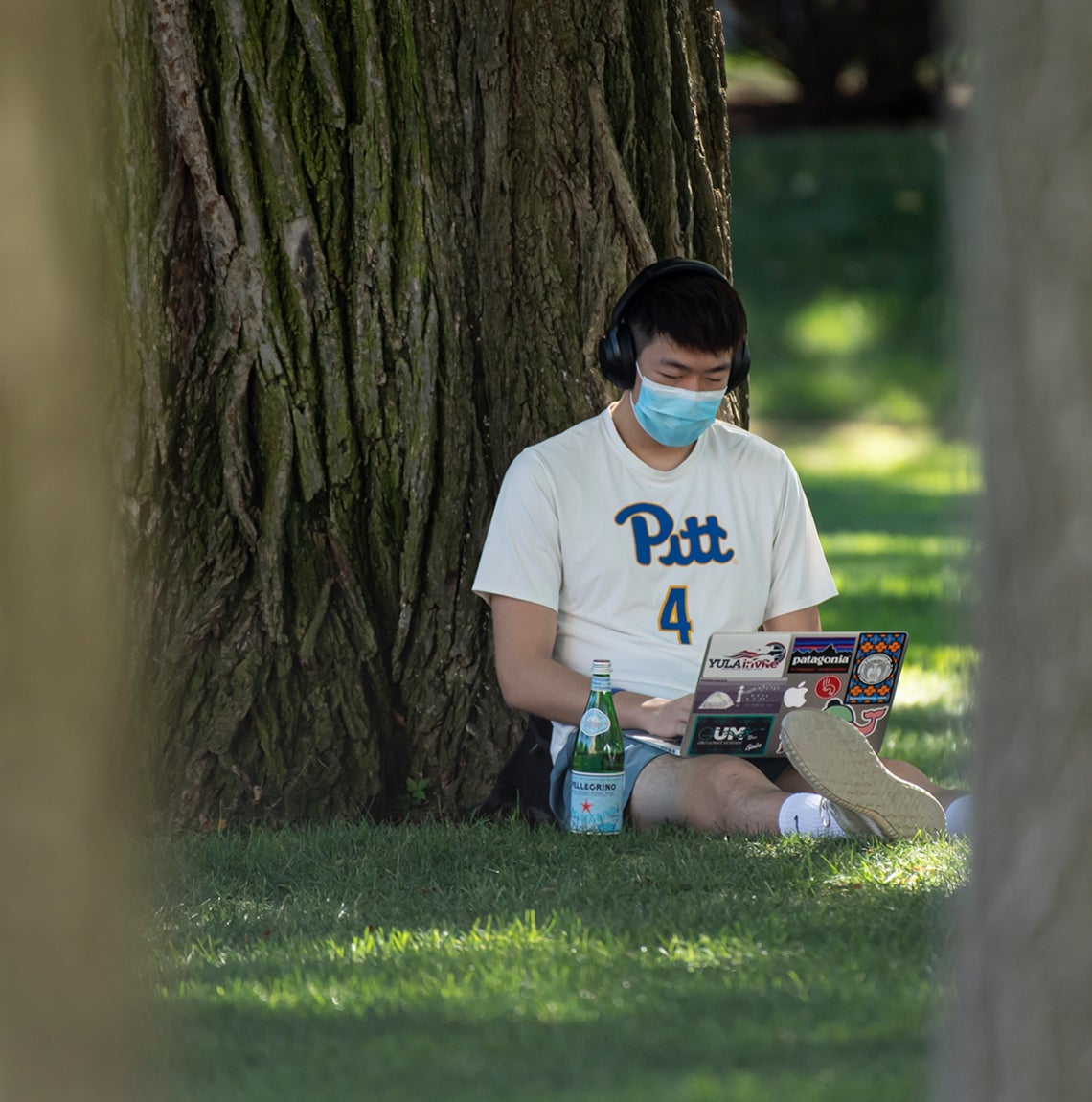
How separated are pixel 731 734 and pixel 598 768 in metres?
0.33

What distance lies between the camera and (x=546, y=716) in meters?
4.37

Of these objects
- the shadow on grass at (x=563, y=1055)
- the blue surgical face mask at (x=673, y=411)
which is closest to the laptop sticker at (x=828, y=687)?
the blue surgical face mask at (x=673, y=411)

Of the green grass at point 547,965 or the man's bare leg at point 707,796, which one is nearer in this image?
the green grass at point 547,965

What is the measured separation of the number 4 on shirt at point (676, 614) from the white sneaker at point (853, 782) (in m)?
0.59

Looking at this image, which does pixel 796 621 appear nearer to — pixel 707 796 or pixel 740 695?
pixel 740 695

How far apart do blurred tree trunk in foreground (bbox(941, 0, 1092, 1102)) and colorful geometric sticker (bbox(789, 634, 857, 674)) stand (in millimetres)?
2326

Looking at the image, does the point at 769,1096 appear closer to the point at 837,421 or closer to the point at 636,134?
the point at 636,134

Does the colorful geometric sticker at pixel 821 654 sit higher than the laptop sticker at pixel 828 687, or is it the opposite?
the colorful geometric sticker at pixel 821 654

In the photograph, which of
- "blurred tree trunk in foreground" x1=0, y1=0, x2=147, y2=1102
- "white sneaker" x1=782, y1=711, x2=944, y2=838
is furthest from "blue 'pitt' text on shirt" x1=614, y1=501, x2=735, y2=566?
"blurred tree trunk in foreground" x1=0, y1=0, x2=147, y2=1102

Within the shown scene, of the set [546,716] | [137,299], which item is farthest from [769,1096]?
[137,299]

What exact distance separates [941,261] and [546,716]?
2539 mm

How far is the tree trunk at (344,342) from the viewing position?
175 inches

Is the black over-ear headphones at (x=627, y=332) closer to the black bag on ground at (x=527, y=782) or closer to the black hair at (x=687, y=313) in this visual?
the black hair at (x=687, y=313)

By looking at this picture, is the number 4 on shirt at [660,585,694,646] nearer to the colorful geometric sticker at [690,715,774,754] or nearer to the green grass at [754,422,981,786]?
the colorful geometric sticker at [690,715,774,754]
